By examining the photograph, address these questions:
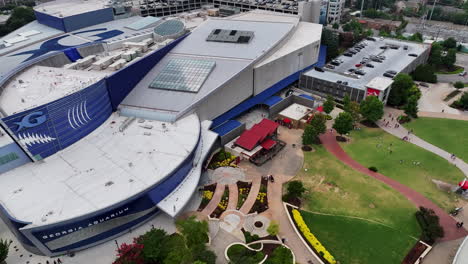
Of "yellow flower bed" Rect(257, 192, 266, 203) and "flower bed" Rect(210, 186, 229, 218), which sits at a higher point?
"yellow flower bed" Rect(257, 192, 266, 203)

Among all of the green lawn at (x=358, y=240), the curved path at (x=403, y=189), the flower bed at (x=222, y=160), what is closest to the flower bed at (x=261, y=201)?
the green lawn at (x=358, y=240)

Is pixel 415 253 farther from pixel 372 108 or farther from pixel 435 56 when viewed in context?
pixel 435 56

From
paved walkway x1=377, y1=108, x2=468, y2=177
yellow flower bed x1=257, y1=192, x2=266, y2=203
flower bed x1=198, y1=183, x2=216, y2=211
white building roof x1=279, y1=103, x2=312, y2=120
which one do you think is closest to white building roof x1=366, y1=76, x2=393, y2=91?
Result: paved walkway x1=377, y1=108, x2=468, y2=177

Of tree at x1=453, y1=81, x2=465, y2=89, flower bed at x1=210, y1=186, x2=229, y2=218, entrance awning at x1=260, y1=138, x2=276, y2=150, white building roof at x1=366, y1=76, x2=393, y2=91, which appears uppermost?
white building roof at x1=366, y1=76, x2=393, y2=91

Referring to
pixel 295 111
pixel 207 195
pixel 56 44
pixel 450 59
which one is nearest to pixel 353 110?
pixel 295 111

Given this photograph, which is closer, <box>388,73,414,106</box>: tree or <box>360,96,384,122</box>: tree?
<box>360,96,384,122</box>: tree

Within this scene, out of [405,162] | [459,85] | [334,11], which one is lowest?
[405,162]

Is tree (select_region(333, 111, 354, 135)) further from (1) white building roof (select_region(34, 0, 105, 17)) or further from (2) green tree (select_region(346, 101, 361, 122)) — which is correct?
(1) white building roof (select_region(34, 0, 105, 17))

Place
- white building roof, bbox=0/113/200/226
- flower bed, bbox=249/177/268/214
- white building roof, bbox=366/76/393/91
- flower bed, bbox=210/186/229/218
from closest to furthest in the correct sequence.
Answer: white building roof, bbox=0/113/200/226, flower bed, bbox=210/186/229/218, flower bed, bbox=249/177/268/214, white building roof, bbox=366/76/393/91
